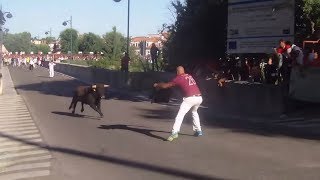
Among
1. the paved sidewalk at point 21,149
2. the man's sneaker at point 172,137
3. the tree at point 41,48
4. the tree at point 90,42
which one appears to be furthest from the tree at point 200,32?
the tree at point 41,48

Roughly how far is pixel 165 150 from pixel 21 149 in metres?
2.97

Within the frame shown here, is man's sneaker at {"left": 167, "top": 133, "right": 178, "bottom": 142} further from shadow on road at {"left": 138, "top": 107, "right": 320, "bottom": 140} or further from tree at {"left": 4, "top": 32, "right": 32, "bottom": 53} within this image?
tree at {"left": 4, "top": 32, "right": 32, "bottom": 53}

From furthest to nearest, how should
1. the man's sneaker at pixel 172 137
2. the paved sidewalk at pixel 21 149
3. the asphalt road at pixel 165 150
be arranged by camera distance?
the man's sneaker at pixel 172 137
the paved sidewalk at pixel 21 149
the asphalt road at pixel 165 150

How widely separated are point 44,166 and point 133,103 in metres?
13.1

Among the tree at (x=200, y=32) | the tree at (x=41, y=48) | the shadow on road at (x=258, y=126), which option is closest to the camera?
the shadow on road at (x=258, y=126)

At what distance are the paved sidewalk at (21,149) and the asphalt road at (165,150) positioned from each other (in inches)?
9.5

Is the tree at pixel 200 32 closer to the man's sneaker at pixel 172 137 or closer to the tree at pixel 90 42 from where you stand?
the man's sneaker at pixel 172 137

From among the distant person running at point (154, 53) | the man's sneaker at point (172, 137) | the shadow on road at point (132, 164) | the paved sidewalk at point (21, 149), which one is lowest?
the paved sidewalk at point (21, 149)

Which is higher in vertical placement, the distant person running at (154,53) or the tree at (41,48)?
the tree at (41,48)

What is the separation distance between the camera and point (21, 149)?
11.0 metres

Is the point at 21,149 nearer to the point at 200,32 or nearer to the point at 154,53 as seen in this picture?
the point at 200,32

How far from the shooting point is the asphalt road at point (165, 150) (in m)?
8.41

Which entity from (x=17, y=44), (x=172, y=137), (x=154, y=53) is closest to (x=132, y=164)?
(x=172, y=137)

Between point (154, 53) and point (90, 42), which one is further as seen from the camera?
point (90, 42)
